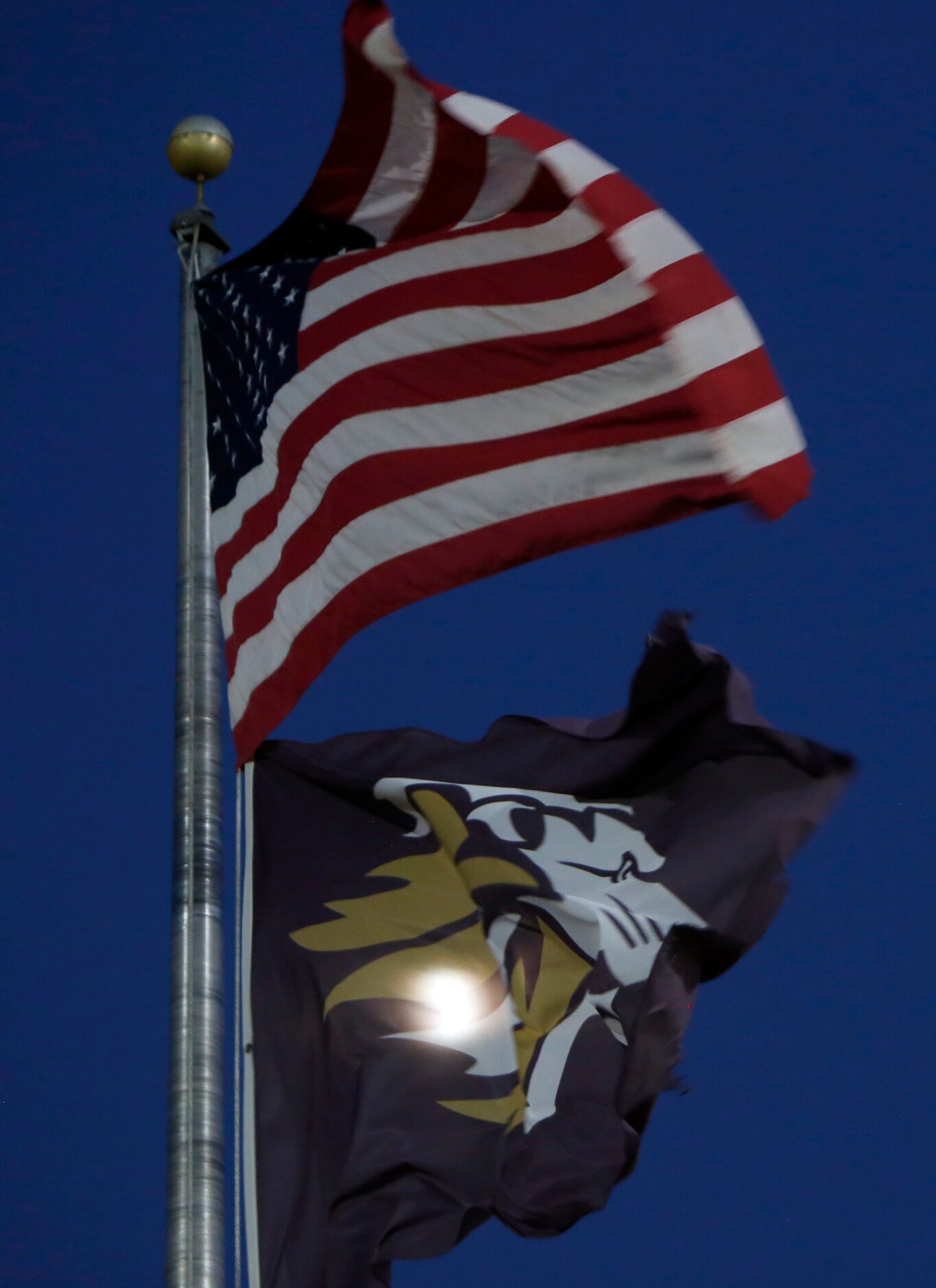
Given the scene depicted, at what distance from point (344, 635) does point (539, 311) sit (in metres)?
1.60

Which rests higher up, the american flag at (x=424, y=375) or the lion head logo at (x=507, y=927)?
the american flag at (x=424, y=375)

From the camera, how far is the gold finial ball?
1001 cm

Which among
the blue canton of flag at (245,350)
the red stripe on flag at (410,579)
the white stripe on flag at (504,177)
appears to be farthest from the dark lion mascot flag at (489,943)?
the white stripe on flag at (504,177)

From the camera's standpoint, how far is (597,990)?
8773 millimetres

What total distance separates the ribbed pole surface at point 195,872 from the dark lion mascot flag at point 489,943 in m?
0.66

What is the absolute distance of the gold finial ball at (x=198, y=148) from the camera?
1001 cm

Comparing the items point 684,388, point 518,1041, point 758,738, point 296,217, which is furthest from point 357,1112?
point 296,217

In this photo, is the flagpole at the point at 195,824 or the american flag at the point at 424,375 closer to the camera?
the flagpole at the point at 195,824

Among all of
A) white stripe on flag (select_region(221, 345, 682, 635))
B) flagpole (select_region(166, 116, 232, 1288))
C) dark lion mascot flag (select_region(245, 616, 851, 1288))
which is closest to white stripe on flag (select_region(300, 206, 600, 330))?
white stripe on flag (select_region(221, 345, 682, 635))

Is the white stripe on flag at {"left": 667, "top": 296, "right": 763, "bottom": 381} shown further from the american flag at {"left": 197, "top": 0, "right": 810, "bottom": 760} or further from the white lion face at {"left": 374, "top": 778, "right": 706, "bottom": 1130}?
the white lion face at {"left": 374, "top": 778, "right": 706, "bottom": 1130}

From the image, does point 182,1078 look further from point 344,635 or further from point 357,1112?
point 344,635

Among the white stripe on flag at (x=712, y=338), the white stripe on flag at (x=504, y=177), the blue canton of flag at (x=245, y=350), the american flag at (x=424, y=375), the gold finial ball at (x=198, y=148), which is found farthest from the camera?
the gold finial ball at (x=198, y=148)

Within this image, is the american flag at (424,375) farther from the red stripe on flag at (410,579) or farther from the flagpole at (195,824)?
the flagpole at (195,824)

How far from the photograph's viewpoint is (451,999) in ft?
29.1
